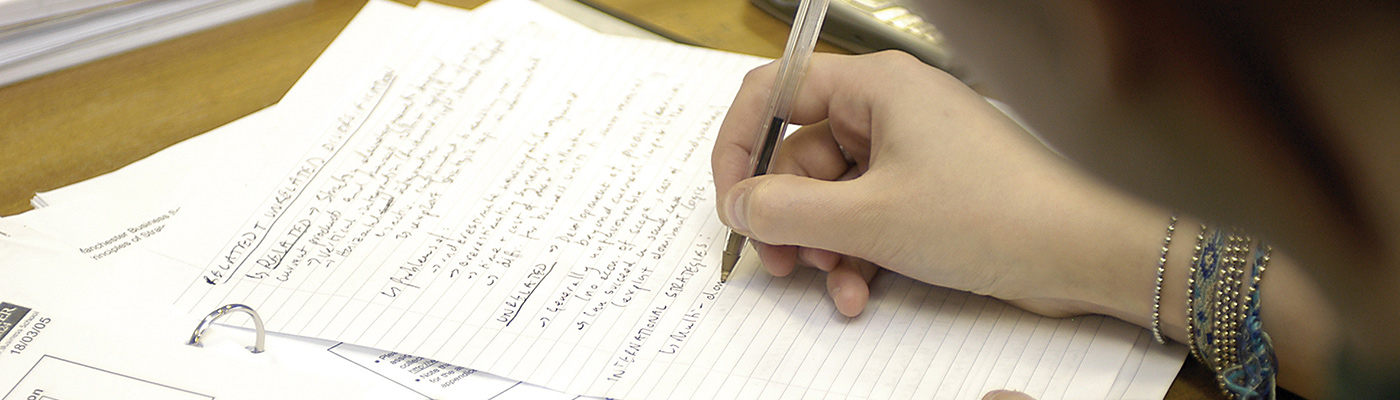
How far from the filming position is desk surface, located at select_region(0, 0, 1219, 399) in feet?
2.09

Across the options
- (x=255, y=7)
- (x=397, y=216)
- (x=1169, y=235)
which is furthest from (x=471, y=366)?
(x=255, y=7)

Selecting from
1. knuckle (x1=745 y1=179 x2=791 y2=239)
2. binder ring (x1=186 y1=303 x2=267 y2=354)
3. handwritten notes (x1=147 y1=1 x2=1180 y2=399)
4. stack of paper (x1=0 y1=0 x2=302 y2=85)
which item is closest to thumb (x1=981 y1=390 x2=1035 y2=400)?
handwritten notes (x1=147 y1=1 x2=1180 y2=399)

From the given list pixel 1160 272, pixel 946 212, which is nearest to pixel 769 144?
pixel 946 212

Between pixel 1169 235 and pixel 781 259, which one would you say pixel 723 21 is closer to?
pixel 781 259

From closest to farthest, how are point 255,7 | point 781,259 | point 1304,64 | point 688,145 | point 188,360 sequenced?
1. point 1304,64
2. point 188,360
3. point 781,259
4. point 688,145
5. point 255,7

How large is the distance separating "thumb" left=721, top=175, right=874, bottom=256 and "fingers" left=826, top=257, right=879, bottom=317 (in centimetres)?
2

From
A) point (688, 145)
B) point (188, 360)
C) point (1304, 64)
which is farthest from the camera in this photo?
point (688, 145)

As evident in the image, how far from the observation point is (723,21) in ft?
2.77

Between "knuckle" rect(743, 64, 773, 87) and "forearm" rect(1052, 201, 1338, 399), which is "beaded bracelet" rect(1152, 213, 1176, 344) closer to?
"forearm" rect(1052, 201, 1338, 399)

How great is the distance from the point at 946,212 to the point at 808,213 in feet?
0.25

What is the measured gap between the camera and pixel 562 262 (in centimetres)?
55

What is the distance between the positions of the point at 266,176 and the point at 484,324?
0.22 meters

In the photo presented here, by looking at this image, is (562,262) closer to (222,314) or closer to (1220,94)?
(222,314)

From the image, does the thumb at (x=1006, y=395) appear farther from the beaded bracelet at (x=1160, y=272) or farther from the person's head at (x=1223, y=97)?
the person's head at (x=1223, y=97)
